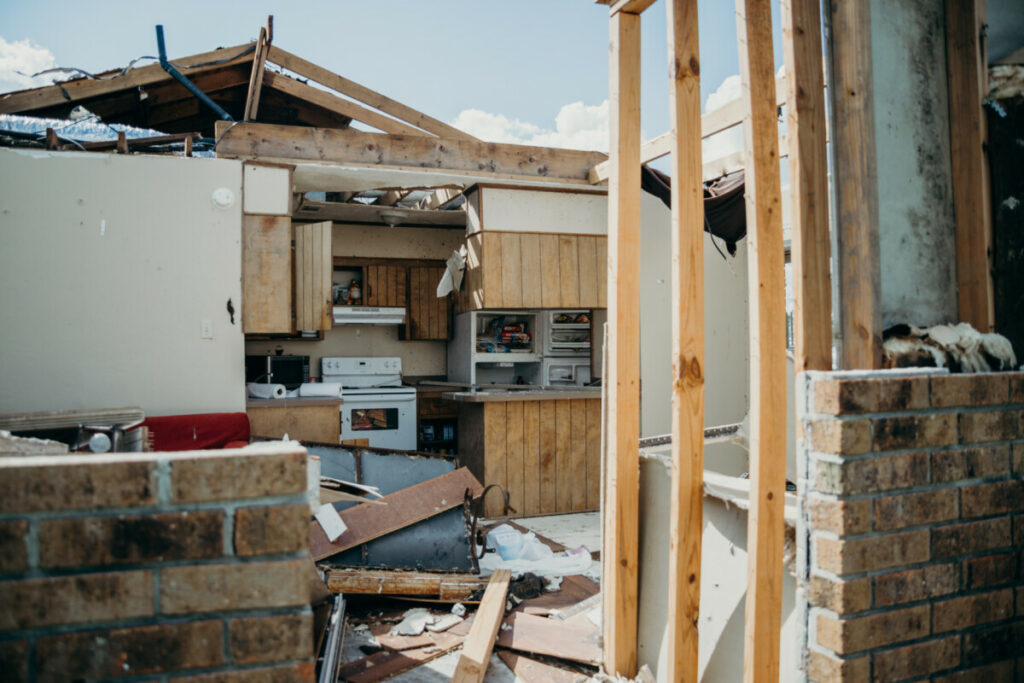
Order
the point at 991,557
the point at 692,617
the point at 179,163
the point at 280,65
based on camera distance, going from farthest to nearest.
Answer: the point at 280,65 < the point at 179,163 < the point at 692,617 < the point at 991,557

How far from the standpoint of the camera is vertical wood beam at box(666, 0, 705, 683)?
211cm

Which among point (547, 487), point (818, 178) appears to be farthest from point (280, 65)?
point (818, 178)

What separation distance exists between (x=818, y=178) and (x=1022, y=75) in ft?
2.30

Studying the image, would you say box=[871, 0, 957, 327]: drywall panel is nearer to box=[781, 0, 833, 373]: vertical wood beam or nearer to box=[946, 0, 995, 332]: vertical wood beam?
box=[946, 0, 995, 332]: vertical wood beam

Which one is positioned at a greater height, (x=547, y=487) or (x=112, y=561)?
(x=112, y=561)

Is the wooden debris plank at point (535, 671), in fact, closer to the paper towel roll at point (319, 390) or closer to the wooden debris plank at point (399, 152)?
the paper towel roll at point (319, 390)

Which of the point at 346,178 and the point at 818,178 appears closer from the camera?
the point at 818,178

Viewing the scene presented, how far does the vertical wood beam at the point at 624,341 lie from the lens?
246 centimetres

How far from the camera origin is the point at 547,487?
232 inches

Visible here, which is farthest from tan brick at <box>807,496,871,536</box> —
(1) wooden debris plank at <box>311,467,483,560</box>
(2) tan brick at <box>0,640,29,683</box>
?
(1) wooden debris plank at <box>311,467,483,560</box>

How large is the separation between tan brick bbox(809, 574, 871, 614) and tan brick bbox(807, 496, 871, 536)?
0.37 feet

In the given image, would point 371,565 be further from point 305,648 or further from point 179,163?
point 179,163

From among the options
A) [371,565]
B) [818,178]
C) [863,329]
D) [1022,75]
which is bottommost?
[371,565]

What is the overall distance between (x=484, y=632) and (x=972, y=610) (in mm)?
2032
